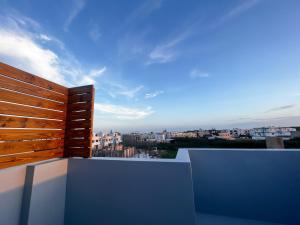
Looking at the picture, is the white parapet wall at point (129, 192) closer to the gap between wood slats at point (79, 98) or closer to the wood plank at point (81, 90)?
the gap between wood slats at point (79, 98)

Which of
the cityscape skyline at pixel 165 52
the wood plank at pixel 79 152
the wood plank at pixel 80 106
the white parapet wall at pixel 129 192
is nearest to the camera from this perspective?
the white parapet wall at pixel 129 192

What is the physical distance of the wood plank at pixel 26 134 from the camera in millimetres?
1427

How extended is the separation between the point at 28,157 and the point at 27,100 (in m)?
0.70

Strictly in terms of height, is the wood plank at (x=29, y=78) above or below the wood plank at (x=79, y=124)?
above

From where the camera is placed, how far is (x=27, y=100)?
168cm

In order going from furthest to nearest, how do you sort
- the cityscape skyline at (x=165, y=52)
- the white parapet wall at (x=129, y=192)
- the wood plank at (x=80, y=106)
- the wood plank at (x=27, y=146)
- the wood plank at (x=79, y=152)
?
the cityscape skyline at (x=165, y=52) → the wood plank at (x=80, y=106) → the wood plank at (x=79, y=152) → the white parapet wall at (x=129, y=192) → the wood plank at (x=27, y=146)

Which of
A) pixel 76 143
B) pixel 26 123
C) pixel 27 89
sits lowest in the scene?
pixel 76 143

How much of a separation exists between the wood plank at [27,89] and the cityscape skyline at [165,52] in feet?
1.61

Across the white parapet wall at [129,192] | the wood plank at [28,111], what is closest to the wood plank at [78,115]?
the wood plank at [28,111]

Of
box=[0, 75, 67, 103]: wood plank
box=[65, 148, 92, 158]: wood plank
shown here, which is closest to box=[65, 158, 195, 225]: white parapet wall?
box=[65, 148, 92, 158]: wood plank

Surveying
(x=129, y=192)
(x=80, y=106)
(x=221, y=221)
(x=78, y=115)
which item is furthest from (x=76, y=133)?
(x=221, y=221)

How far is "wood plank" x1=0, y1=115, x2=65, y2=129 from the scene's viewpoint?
4.70ft

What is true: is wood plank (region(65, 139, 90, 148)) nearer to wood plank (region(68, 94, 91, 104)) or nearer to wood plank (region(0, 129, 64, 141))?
wood plank (region(0, 129, 64, 141))

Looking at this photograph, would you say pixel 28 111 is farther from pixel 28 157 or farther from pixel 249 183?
pixel 249 183
